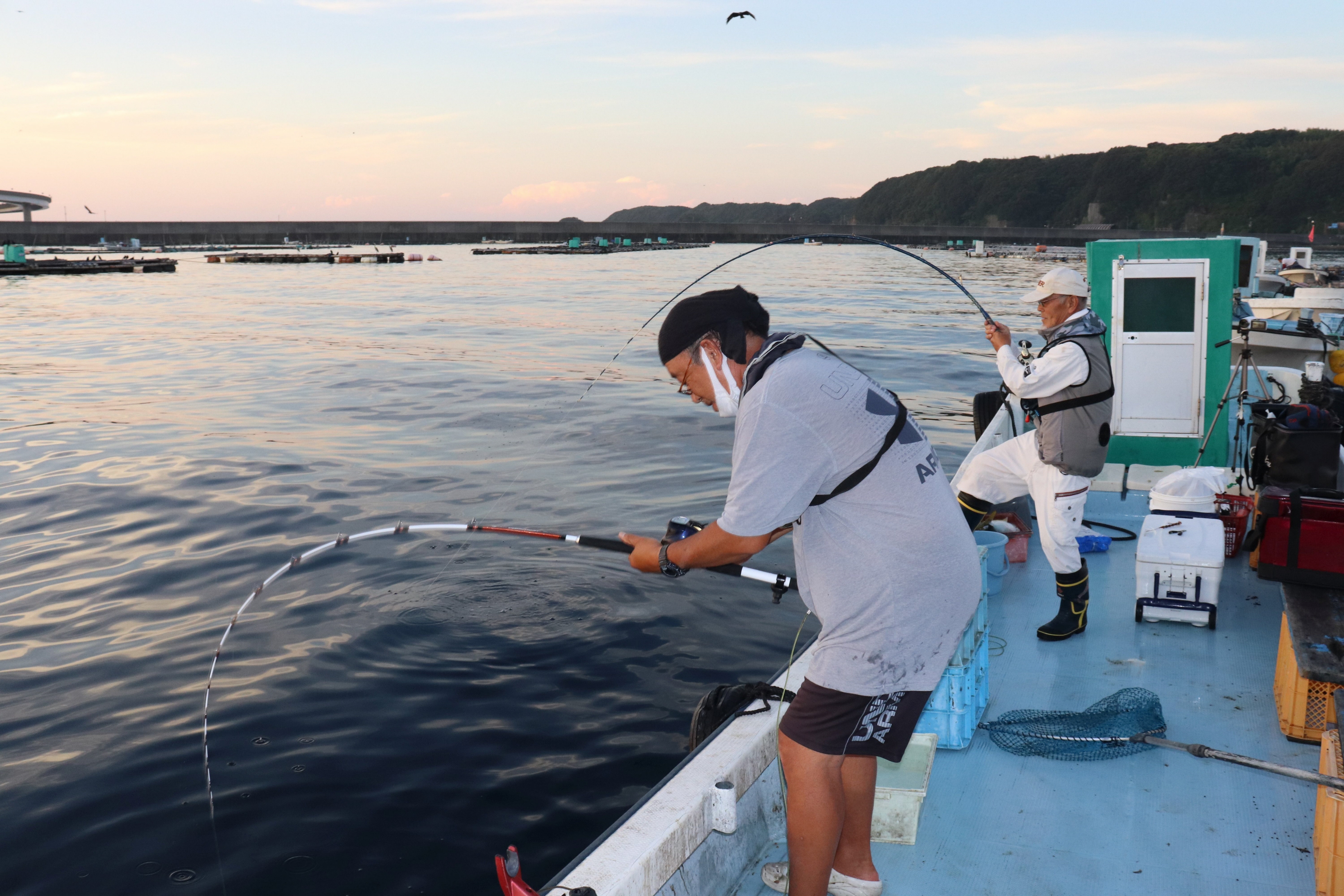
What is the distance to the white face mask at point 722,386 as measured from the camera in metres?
2.69

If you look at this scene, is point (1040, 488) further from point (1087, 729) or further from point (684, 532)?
point (684, 532)

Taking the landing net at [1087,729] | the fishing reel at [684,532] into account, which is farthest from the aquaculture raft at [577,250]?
the fishing reel at [684,532]

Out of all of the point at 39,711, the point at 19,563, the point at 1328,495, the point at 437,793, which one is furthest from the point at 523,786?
the point at 19,563

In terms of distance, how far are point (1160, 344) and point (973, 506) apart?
13.5 feet

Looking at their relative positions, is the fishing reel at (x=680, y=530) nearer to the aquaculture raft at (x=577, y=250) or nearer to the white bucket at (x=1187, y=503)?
the white bucket at (x=1187, y=503)

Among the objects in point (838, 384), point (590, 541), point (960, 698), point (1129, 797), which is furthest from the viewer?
point (960, 698)

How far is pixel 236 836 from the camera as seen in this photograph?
502 cm

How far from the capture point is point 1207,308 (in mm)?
8578

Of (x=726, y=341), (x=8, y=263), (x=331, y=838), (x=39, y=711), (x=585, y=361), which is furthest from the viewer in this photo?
(x=8, y=263)

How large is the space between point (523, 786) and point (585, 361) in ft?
65.4

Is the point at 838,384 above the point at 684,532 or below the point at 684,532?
above

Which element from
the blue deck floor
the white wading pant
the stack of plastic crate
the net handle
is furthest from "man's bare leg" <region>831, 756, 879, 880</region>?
the white wading pant

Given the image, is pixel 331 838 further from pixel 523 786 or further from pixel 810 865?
pixel 810 865

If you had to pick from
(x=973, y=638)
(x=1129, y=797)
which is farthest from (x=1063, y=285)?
(x=1129, y=797)
